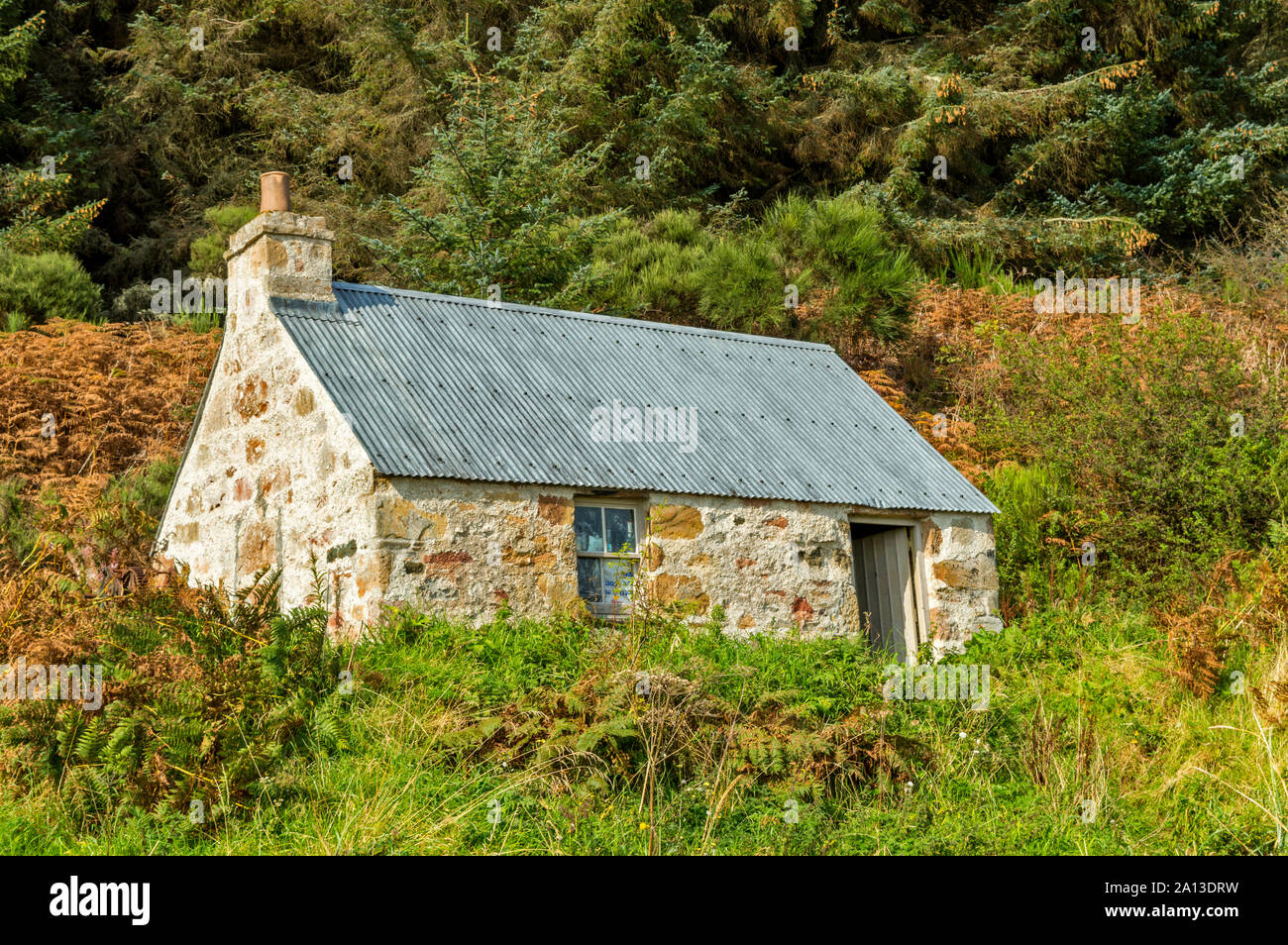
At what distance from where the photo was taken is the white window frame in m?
10.2

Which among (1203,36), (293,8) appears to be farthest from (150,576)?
(1203,36)

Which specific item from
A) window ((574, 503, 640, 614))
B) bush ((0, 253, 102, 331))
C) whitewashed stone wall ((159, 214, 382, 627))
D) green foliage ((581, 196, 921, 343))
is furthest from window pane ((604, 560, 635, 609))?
bush ((0, 253, 102, 331))

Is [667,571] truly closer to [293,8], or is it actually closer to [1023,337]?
[1023,337]

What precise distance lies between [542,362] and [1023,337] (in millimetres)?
7121

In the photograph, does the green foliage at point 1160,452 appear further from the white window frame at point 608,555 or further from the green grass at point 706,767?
the white window frame at point 608,555

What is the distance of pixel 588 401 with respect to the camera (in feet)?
37.9

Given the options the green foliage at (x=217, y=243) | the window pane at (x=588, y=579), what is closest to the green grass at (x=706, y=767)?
the window pane at (x=588, y=579)

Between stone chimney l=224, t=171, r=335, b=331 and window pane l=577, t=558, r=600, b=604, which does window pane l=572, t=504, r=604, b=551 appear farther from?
stone chimney l=224, t=171, r=335, b=331

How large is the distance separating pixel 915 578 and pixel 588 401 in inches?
135

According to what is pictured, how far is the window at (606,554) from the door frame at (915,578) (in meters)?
2.15

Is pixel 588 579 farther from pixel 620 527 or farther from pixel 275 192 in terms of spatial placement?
pixel 275 192

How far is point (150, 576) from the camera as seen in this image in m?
10.5

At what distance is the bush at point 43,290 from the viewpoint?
16375mm

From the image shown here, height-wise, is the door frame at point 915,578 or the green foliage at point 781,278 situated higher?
the green foliage at point 781,278
